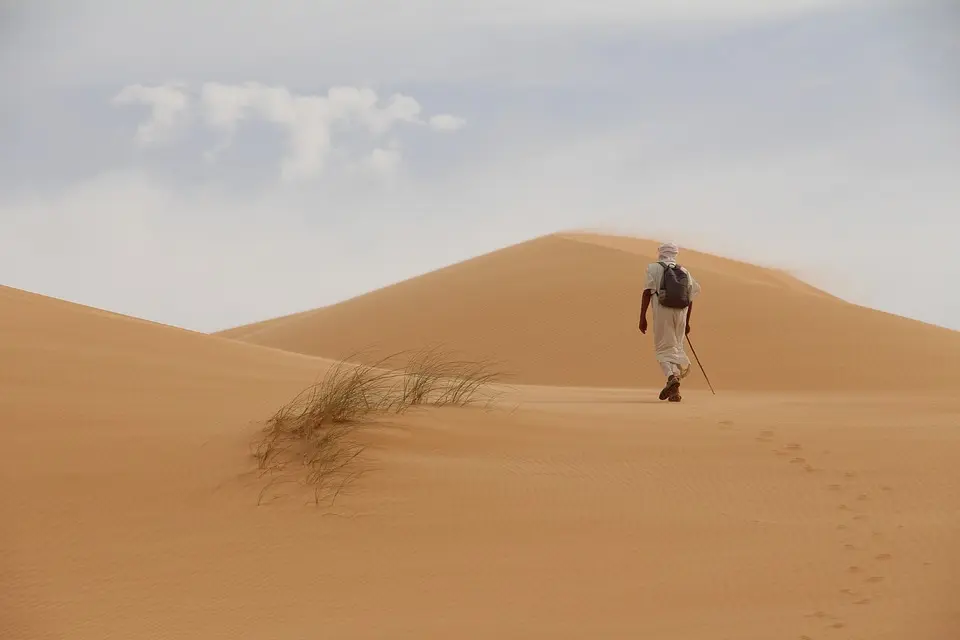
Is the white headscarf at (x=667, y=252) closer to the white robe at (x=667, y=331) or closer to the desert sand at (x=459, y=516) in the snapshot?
the white robe at (x=667, y=331)

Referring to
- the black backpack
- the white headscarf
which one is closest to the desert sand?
the black backpack

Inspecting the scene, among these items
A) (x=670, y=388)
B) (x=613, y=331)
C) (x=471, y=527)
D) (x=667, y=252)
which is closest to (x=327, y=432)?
(x=471, y=527)

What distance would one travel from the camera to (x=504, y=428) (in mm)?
6742

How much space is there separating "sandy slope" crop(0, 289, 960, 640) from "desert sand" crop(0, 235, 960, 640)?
0.05 ft

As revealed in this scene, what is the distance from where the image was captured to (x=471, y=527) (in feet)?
16.6

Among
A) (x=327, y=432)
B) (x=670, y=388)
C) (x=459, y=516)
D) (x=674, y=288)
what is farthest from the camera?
(x=674, y=288)

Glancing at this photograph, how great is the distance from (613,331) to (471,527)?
13.9 m

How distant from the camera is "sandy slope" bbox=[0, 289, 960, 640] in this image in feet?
13.6

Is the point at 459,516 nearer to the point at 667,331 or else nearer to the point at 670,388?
the point at 670,388

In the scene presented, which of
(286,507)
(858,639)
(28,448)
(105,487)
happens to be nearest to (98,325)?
(28,448)

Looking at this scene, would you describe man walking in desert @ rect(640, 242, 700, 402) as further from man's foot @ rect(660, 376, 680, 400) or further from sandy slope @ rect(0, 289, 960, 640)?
sandy slope @ rect(0, 289, 960, 640)

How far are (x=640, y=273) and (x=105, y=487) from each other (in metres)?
16.8

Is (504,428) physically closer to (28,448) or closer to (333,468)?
(333,468)

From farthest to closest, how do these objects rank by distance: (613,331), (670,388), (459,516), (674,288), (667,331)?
(613,331)
(667,331)
(674,288)
(670,388)
(459,516)
